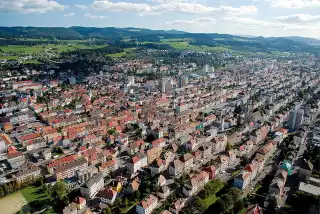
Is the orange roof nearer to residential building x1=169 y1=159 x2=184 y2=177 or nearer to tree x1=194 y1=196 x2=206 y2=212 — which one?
residential building x1=169 y1=159 x2=184 y2=177

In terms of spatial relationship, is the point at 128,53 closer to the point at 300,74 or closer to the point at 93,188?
the point at 300,74

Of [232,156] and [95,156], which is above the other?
[232,156]

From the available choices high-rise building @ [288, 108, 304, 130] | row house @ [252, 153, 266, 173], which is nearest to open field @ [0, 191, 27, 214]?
row house @ [252, 153, 266, 173]

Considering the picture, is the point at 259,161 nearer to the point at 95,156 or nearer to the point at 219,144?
the point at 219,144

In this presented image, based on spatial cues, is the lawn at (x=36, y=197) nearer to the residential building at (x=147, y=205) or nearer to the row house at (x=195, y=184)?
the residential building at (x=147, y=205)

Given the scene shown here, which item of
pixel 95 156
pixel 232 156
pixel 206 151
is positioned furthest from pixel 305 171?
pixel 95 156

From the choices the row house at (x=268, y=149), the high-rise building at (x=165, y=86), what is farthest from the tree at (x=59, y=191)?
the high-rise building at (x=165, y=86)
